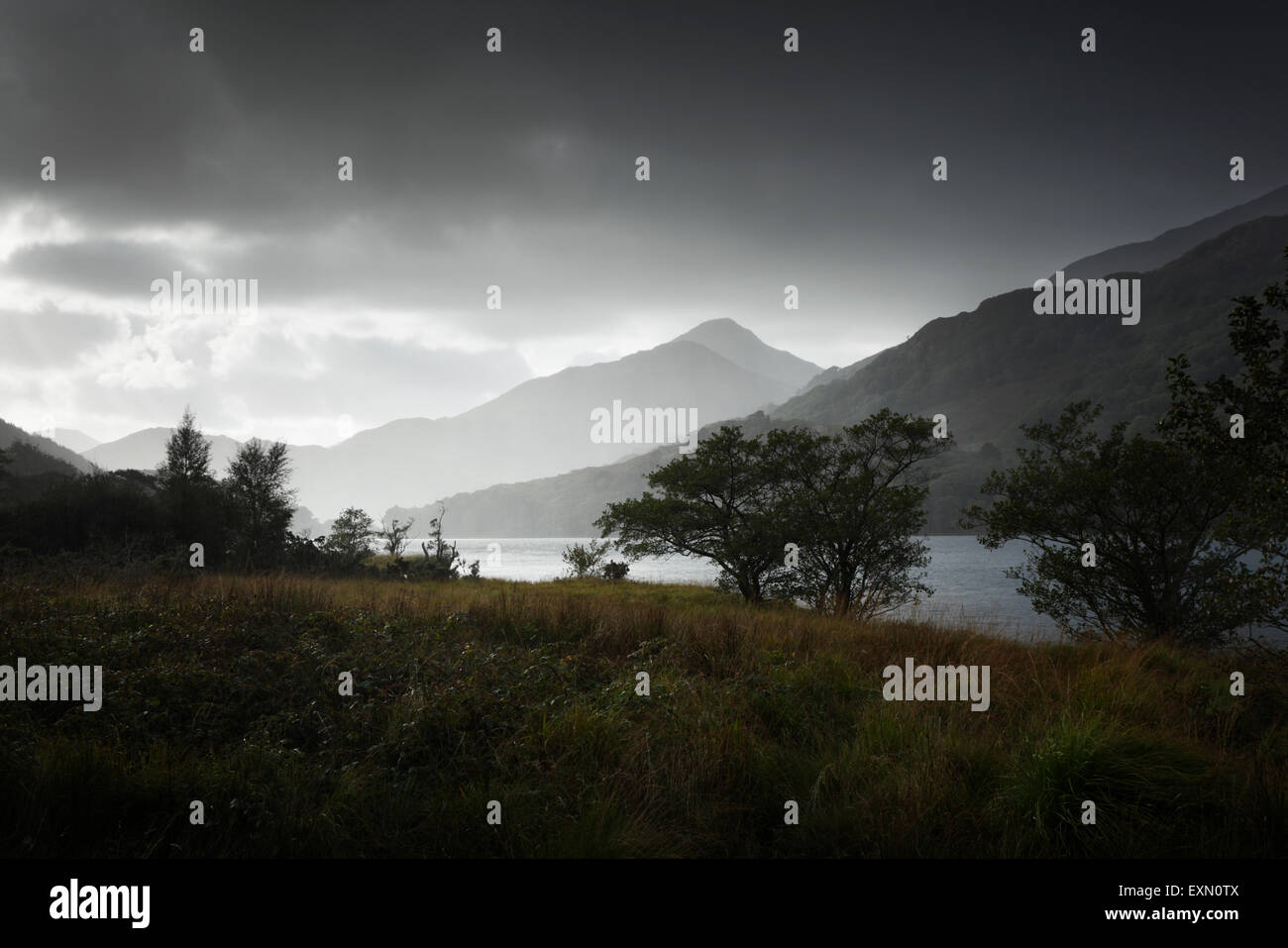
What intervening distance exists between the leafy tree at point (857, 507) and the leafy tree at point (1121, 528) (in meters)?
4.00

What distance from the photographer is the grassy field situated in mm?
3459

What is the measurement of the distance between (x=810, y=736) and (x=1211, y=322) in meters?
252

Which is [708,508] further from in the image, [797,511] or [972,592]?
[972,592]

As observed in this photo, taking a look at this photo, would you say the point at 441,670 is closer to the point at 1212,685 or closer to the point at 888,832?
the point at 888,832

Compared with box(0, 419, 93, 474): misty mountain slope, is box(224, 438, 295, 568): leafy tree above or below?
below

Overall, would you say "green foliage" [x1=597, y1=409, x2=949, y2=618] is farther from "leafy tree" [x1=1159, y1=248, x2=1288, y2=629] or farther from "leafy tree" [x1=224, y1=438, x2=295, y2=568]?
"leafy tree" [x1=224, y1=438, x2=295, y2=568]

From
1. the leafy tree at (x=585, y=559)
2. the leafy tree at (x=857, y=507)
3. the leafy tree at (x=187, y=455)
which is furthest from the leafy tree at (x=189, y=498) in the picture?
the leafy tree at (x=857, y=507)

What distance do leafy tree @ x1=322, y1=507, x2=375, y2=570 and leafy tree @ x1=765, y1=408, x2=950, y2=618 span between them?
20098 mm

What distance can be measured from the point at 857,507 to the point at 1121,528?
7.55 meters

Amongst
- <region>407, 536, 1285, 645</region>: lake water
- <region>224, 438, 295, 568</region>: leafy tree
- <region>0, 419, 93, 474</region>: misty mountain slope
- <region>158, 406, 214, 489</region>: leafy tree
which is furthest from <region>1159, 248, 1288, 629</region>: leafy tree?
<region>0, 419, 93, 474</region>: misty mountain slope

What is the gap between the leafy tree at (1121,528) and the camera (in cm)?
1391

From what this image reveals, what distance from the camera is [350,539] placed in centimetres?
2966

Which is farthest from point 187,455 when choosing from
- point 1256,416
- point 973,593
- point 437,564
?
point 973,593

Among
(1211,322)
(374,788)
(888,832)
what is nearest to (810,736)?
(888,832)
